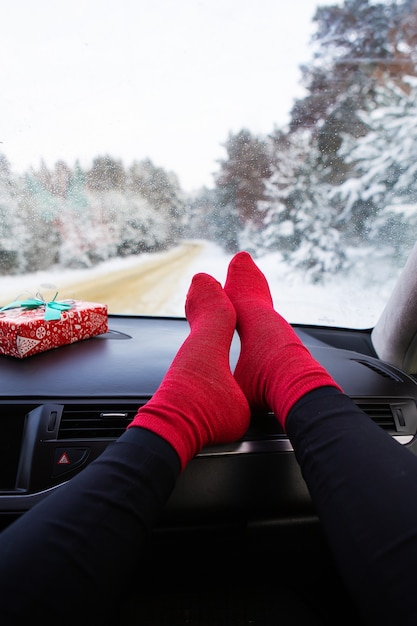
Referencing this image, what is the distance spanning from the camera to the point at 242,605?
2.48 ft

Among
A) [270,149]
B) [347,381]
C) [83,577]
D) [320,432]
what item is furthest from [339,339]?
[83,577]

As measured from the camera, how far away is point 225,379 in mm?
732

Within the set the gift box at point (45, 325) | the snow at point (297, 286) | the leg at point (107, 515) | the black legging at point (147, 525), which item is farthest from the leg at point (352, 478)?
the snow at point (297, 286)

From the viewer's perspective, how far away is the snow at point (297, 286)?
51.0 inches

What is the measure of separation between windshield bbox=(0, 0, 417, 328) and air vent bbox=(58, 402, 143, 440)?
601 mm

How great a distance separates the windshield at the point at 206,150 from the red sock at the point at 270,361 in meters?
0.36

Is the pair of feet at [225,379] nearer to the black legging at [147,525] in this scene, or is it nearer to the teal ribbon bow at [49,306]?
the black legging at [147,525]

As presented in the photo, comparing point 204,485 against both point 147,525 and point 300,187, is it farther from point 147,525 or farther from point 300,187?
point 300,187

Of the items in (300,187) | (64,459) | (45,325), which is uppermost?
(300,187)

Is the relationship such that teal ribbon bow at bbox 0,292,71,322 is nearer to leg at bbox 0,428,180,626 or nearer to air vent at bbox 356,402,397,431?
leg at bbox 0,428,180,626

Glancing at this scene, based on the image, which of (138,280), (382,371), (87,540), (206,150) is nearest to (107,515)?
(87,540)

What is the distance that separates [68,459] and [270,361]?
376 millimetres

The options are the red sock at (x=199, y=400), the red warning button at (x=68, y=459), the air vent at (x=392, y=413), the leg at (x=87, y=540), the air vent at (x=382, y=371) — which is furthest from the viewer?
the air vent at (x=382, y=371)

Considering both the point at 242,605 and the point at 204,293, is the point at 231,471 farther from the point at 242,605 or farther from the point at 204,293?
the point at 204,293
